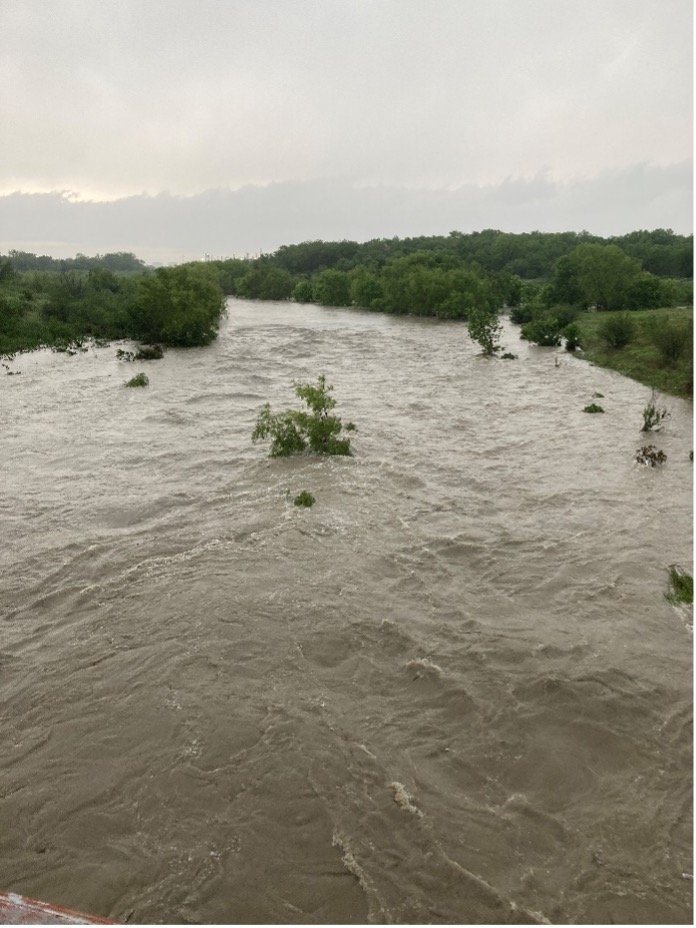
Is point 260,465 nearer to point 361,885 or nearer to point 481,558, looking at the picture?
point 481,558

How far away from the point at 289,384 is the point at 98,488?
18898mm

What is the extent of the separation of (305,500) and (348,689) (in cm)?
832

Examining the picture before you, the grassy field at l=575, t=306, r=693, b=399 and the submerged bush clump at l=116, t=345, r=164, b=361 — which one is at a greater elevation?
the submerged bush clump at l=116, t=345, r=164, b=361

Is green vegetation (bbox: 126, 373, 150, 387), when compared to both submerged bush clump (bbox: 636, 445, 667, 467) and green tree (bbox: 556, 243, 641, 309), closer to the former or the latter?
submerged bush clump (bbox: 636, 445, 667, 467)

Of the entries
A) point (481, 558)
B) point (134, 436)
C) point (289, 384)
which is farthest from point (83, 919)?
point (289, 384)

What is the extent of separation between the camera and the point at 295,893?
6898 millimetres

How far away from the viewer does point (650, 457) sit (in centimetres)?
2145

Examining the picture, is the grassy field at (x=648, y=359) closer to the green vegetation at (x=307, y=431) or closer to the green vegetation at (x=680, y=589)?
the green vegetation at (x=307, y=431)

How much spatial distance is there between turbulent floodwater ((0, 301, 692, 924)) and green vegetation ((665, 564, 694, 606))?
0.79 feet

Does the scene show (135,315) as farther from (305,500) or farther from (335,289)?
(335,289)

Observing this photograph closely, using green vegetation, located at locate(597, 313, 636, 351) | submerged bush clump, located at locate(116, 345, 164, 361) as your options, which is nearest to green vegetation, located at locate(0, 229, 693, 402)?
green vegetation, located at locate(597, 313, 636, 351)

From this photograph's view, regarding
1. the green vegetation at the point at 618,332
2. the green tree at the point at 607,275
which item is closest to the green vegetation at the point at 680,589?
the green vegetation at the point at 618,332

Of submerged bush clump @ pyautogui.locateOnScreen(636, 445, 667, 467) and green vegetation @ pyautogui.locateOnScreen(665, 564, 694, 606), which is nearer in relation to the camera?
green vegetation @ pyautogui.locateOnScreen(665, 564, 694, 606)

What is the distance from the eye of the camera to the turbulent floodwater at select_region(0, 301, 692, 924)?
7.08m
